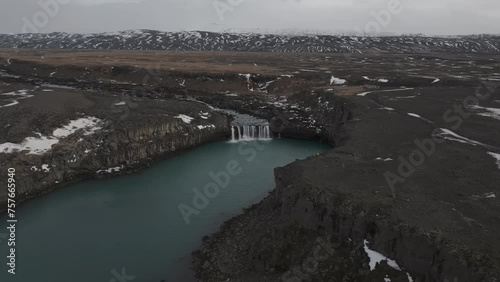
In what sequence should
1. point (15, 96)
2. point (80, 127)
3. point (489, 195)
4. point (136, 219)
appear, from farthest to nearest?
point (15, 96) < point (80, 127) < point (136, 219) < point (489, 195)

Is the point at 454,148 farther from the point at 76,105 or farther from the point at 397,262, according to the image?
the point at 76,105

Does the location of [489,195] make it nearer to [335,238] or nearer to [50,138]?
[335,238]

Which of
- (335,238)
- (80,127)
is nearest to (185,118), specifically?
(80,127)

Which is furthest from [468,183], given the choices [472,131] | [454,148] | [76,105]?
[76,105]

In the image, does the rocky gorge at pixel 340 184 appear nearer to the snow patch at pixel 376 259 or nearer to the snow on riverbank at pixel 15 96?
the snow patch at pixel 376 259

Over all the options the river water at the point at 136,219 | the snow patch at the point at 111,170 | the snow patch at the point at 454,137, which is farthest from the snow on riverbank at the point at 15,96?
the snow patch at the point at 454,137

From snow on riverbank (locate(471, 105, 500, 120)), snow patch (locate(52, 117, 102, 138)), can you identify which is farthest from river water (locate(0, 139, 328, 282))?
snow on riverbank (locate(471, 105, 500, 120))
